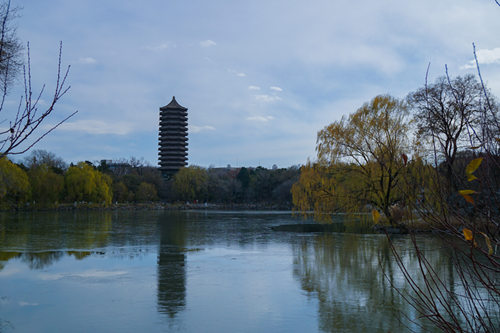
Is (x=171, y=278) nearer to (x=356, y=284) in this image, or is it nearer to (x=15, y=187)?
(x=356, y=284)

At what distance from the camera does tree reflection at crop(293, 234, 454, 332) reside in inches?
176

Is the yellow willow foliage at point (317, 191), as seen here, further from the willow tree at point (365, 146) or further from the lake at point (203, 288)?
the lake at point (203, 288)

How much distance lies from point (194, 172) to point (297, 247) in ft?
136

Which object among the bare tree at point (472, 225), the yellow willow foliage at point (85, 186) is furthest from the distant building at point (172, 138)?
the bare tree at point (472, 225)

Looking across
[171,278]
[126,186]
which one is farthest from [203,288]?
[126,186]

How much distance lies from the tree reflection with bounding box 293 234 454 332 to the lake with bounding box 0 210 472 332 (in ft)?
0.04

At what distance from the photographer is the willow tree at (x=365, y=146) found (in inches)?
567

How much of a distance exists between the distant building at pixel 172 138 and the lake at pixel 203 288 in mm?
51918

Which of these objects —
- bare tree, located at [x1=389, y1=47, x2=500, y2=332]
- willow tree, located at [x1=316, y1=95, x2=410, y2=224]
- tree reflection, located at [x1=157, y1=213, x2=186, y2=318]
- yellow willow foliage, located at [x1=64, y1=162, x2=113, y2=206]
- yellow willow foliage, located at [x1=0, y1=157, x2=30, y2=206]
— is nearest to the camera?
bare tree, located at [x1=389, y1=47, x2=500, y2=332]

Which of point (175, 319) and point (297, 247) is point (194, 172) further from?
point (175, 319)

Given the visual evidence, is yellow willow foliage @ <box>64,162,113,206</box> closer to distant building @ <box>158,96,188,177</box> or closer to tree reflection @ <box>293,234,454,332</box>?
distant building @ <box>158,96,188,177</box>

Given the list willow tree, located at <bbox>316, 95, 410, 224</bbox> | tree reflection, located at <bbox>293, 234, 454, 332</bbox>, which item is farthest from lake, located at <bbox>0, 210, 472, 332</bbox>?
willow tree, located at <bbox>316, 95, 410, 224</bbox>

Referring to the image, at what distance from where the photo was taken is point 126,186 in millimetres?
47594

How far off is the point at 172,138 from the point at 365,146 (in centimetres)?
5047
